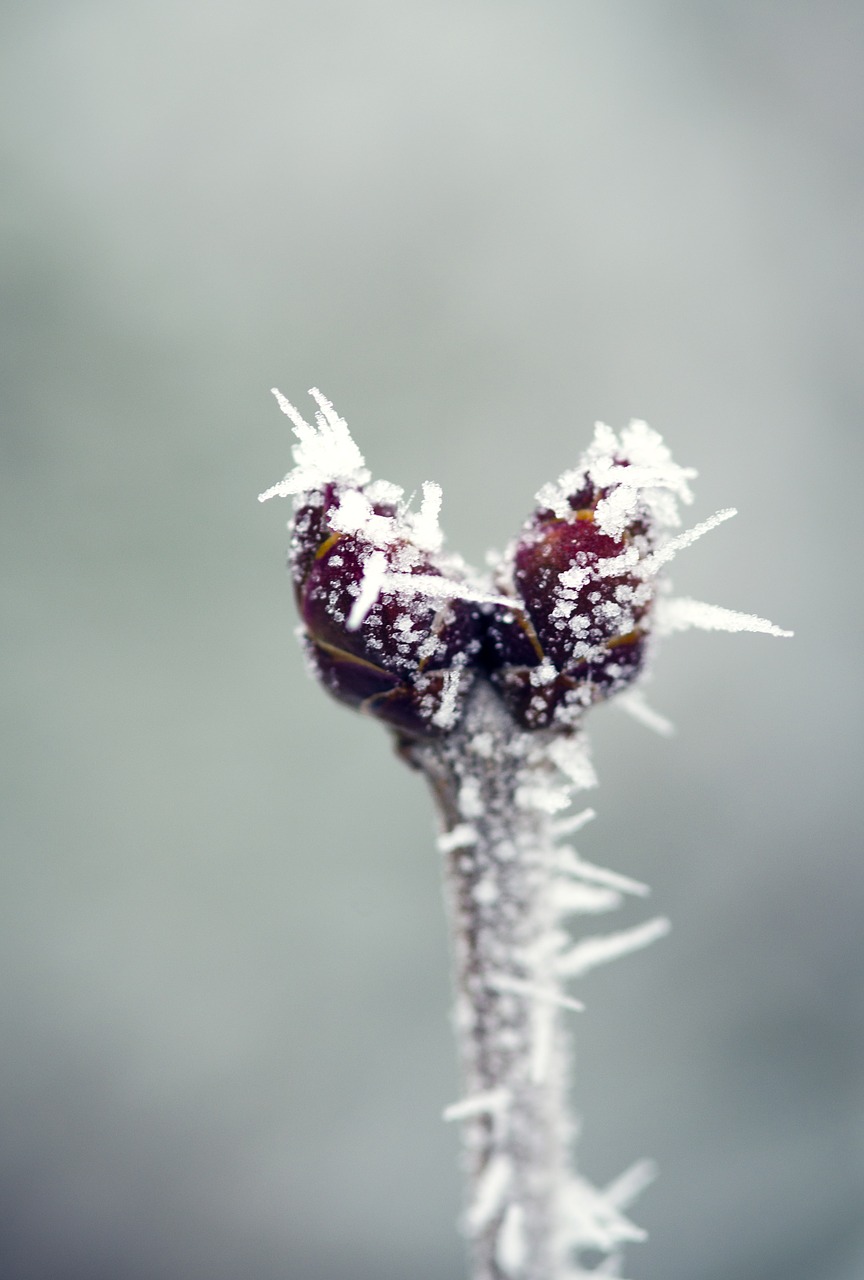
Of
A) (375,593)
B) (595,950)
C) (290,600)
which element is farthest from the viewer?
(290,600)

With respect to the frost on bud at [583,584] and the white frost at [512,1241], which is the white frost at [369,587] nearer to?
the frost on bud at [583,584]

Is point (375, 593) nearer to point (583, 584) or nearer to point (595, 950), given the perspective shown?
point (583, 584)

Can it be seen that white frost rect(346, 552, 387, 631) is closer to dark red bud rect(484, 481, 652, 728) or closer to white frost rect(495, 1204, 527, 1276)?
dark red bud rect(484, 481, 652, 728)

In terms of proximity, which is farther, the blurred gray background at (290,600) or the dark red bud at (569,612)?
the blurred gray background at (290,600)

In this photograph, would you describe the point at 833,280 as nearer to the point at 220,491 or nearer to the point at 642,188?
the point at 642,188

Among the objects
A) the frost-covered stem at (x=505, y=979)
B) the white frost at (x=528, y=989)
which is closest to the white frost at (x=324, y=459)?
the frost-covered stem at (x=505, y=979)

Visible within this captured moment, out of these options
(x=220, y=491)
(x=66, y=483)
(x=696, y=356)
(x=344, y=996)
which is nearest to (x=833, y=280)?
(x=696, y=356)

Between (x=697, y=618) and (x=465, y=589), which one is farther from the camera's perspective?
(x=697, y=618)

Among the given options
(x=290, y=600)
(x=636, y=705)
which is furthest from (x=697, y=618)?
(x=290, y=600)
